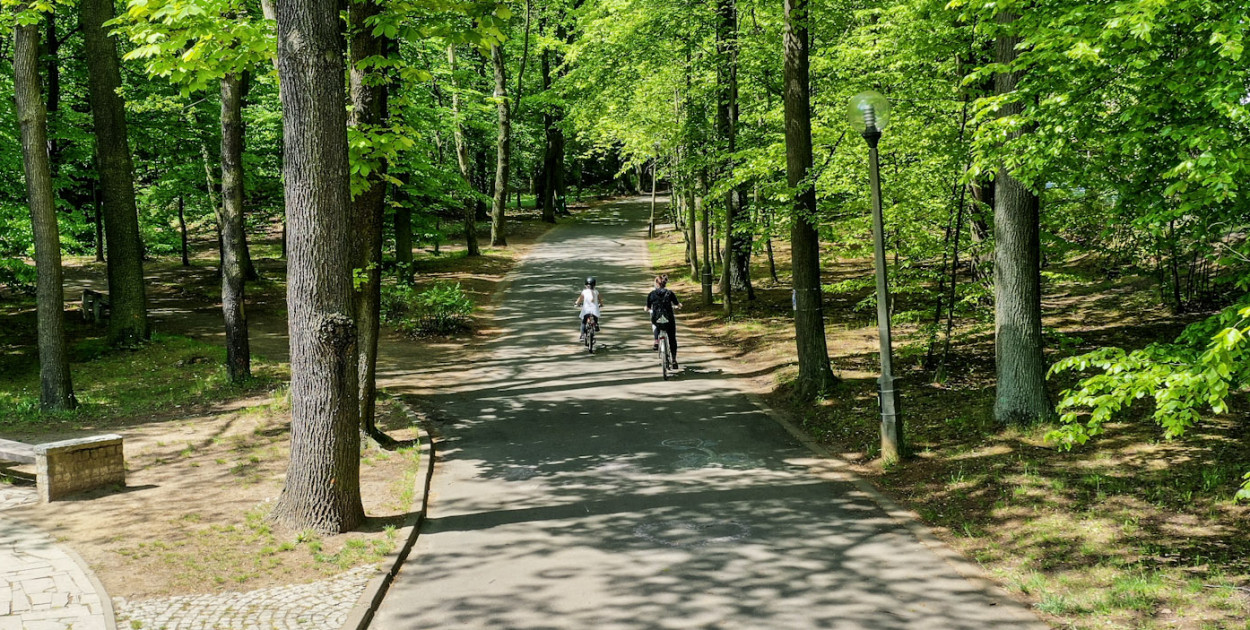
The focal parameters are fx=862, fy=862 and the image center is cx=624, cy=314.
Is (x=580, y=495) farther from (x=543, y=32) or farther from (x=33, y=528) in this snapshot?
(x=543, y=32)

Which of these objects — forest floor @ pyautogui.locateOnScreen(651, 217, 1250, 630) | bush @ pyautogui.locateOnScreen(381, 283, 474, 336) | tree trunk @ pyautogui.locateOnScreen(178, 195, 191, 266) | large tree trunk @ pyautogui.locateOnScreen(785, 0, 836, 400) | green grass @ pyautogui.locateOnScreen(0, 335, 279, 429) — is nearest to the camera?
forest floor @ pyautogui.locateOnScreen(651, 217, 1250, 630)

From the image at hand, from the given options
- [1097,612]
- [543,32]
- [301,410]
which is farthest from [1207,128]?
[543,32]

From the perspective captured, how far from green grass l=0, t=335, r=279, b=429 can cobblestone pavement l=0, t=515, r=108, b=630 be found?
656 cm

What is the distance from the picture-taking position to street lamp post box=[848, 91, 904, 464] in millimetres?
8961

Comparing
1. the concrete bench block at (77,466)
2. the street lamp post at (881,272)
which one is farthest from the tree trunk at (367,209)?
the street lamp post at (881,272)

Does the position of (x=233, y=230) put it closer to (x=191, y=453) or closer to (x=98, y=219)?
(x=191, y=453)

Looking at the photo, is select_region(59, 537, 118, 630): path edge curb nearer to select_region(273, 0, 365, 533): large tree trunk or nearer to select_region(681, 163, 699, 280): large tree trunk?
select_region(273, 0, 365, 533): large tree trunk

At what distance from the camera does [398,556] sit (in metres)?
7.12

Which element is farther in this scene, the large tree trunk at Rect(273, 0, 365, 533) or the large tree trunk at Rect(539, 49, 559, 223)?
the large tree trunk at Rect(539, 49, 559, 223)

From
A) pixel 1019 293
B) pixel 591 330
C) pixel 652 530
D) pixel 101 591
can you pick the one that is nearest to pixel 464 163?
pixel 591 330

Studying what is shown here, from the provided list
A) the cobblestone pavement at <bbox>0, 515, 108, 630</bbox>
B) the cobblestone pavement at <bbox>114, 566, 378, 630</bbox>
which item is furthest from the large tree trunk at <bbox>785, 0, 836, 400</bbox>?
the cobblestone pavement at <bbox>0, 515, 108, 630</bbox>

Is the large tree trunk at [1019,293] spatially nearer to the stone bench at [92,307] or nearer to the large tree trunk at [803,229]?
the large tree trunk at [803,229]

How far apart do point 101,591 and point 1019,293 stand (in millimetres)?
9246

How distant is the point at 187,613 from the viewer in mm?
5914
